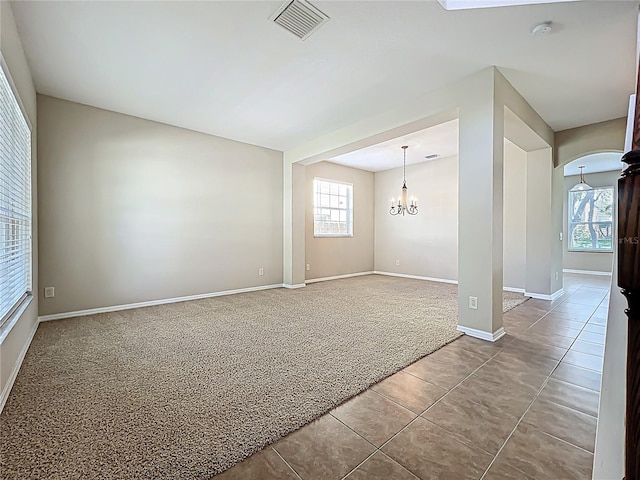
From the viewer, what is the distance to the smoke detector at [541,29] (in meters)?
2.23

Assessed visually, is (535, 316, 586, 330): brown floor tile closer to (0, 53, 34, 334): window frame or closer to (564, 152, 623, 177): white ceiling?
(564, 152, 623, 177): white ceiling

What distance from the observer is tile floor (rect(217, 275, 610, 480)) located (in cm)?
127

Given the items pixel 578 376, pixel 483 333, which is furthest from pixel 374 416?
pixel 483 333

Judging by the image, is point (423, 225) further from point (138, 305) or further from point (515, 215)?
point (138, 305)

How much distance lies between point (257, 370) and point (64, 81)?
144 inches

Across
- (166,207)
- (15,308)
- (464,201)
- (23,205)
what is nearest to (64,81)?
(23,205)

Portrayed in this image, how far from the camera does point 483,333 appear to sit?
9.33ft

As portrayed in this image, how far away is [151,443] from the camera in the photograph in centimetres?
141

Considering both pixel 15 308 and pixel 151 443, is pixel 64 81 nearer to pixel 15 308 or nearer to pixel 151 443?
pixel 15 308

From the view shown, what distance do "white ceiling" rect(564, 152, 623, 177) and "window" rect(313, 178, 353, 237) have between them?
467cm

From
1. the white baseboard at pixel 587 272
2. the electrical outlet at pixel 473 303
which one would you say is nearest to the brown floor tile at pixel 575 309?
the electrical outlet at pixel 473 303

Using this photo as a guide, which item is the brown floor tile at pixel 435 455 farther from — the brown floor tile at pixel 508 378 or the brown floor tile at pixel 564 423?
the brown floor tile at pixel 508 378

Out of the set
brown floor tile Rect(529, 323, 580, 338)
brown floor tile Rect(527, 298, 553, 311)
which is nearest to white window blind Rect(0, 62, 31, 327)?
brown floor tile Rect(529, 323, 580, 338)

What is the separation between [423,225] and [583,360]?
15.3 ft
